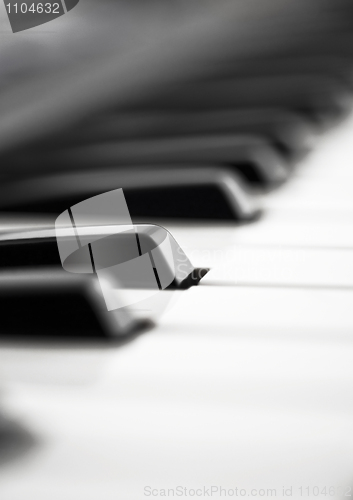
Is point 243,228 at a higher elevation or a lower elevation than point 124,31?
lower

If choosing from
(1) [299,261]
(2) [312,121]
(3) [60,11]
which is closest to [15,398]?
(1) [299,261]

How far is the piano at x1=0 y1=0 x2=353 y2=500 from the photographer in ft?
0.76

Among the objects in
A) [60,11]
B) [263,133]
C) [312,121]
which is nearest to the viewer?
[263,133]

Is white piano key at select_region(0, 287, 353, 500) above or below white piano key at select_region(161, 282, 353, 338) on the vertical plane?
above

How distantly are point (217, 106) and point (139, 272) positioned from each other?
69 centimetres

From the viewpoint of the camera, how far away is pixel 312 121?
945mm

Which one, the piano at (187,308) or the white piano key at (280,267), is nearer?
the piano at (187,308)

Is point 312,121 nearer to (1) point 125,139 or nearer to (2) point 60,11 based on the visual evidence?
(1) point 125,139

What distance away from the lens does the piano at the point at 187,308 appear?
0.23m

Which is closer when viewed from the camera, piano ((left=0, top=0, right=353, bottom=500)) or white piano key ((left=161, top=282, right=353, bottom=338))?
piano ((left=0, top=0, right=353, bottom=500))

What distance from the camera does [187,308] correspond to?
0.36 metres

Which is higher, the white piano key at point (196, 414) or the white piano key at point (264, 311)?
the white piano key at point (196, 414)

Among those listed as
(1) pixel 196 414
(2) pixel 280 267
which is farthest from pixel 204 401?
(2) pixel 280 267

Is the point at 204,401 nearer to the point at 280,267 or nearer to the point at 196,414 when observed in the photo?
the point at 196,414
